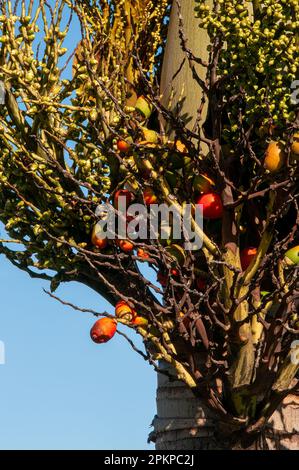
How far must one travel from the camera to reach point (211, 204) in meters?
6.50

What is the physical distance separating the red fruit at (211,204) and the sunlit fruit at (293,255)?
2.14ft

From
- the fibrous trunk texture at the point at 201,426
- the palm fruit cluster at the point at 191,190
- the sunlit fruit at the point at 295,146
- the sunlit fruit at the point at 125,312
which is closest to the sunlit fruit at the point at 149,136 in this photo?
the palm fruit cluster at the point at 191,190

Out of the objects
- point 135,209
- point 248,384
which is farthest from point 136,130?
point 248,384

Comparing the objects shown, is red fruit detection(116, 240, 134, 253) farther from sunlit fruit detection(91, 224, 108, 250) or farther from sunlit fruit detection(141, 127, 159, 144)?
sunlit fruit detection(141, 127, 159, 144)

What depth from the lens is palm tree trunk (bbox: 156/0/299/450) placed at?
7027 millimetres

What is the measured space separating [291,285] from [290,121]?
4.03 feet

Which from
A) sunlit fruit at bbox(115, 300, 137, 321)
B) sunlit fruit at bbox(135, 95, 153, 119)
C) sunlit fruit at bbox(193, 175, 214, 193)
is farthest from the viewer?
sunlit fruit at bbox(135, 95, 153, 119)

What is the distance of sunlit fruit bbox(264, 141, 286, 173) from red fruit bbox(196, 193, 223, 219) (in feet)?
1.75

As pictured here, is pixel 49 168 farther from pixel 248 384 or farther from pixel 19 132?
pixel 248 384

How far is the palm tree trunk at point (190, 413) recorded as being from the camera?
23.1ft

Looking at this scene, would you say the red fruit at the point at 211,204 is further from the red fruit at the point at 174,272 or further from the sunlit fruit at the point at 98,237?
the sunlit fruit at the point at 98,237

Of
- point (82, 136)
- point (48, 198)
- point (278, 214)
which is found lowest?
point (278, 214)

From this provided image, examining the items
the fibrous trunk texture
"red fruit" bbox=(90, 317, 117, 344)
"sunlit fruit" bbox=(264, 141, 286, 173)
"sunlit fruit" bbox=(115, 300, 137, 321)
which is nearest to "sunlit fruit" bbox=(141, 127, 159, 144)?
"sunlit fruit" bbox=(264, 141, 286, 173)

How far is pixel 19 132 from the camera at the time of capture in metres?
7.39
